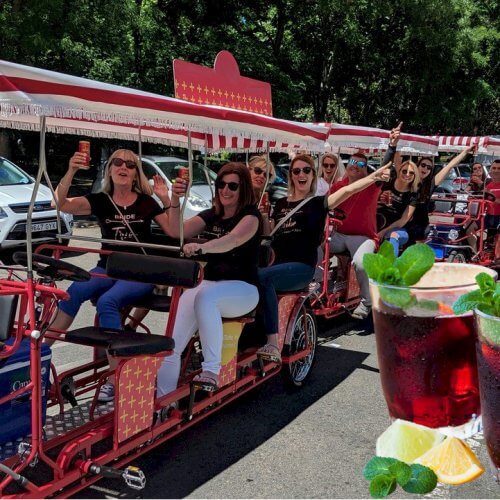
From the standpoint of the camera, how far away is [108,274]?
161 inches

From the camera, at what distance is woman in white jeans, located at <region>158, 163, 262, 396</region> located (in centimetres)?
397

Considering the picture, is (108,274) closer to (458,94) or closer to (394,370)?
(394,370)

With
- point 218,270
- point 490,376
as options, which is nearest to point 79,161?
point 218,270

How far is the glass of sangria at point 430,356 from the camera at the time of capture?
49.6 inches

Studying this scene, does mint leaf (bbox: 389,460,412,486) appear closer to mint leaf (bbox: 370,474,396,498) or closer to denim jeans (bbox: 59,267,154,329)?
mint leaf (bbox: 370,474,396,498)

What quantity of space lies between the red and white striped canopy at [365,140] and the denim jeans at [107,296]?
2492 mm

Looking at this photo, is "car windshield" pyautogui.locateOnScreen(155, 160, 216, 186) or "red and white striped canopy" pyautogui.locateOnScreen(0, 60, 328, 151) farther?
"car windshield" pyautogui.locateOnScreen(155, 160, 216, 186)

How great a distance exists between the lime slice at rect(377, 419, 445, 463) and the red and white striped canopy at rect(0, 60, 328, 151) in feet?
7.24

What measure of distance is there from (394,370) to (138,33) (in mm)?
17044

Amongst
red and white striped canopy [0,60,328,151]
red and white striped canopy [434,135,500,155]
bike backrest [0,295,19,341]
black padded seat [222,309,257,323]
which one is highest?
red and white striped canopy [434,135,500,155]

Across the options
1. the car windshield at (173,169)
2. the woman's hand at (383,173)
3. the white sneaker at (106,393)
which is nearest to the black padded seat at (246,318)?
the white sneaker at (106,393)

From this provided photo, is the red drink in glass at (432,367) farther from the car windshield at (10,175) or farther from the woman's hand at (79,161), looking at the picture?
the car windshield at (10,175)

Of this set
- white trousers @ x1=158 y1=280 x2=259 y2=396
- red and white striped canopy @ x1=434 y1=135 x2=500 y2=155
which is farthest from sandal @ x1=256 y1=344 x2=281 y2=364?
red and white striped canopy @ x1=434 y1=135 x2=500 y2=155

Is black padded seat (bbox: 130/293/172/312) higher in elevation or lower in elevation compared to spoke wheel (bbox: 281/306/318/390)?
higher
